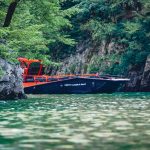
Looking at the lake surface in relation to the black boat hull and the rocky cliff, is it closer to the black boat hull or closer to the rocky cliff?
the black boat hull

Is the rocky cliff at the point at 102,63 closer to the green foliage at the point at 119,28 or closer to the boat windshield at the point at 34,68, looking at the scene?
the green foliage at the point at 119,28

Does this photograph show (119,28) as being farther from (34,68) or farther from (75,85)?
(75,85)

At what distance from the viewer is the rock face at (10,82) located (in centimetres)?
2866

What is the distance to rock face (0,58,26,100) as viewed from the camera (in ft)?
94.0

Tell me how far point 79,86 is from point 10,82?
11.4 m

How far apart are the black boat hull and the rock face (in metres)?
10.4

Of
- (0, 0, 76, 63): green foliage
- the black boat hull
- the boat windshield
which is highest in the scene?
(0, 0, 76, 63): green foliage

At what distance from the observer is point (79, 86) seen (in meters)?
39.8

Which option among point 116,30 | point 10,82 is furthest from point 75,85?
point 10,82

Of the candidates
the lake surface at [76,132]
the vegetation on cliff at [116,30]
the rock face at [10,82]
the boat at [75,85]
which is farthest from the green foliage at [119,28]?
the lake surface at [76,132]

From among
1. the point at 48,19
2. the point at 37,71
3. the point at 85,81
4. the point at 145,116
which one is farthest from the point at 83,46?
the point at 145,116

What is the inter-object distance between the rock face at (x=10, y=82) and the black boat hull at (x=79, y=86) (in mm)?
10368

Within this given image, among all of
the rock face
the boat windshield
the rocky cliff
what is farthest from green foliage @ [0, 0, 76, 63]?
the rocky cliff

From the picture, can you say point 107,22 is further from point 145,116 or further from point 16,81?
point 145,116
